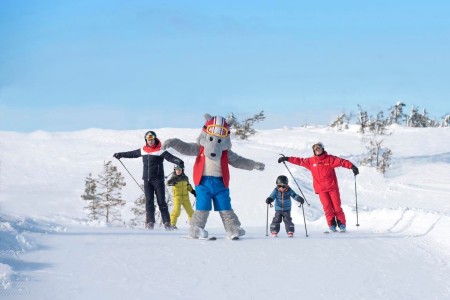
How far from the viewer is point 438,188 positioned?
36.9m

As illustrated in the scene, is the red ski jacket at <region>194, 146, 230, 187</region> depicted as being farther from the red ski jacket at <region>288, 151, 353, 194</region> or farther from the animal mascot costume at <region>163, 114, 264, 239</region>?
the red ski jacket at <region>288, 151, 353, 194</region>

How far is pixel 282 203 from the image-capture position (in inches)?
415

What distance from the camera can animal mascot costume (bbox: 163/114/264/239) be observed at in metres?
8.80

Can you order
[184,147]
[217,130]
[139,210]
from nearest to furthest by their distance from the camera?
[217,130] → [184,147] → [139,210]

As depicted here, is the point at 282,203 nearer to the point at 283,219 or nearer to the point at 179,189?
the point at 283,219

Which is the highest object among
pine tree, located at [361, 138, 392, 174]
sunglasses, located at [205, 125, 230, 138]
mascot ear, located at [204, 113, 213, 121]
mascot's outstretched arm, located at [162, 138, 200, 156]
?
pine tree, located at [361, 138, 392, 174]

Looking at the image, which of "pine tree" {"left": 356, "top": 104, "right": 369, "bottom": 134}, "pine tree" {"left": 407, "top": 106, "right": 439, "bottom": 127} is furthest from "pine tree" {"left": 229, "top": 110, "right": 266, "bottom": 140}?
"pine tree" {"left": 407, "top": 106, "right": 439, "bottom": 127}

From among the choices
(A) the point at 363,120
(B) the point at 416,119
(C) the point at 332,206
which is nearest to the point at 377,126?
(A) the point at 363,120

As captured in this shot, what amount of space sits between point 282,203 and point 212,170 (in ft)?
7.07

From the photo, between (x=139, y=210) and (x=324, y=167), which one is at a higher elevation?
(x=324, y=167)

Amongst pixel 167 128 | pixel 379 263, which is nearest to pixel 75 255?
pixel 379 263

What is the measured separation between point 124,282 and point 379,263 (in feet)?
11.4

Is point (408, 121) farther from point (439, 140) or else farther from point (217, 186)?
point (217, 186)

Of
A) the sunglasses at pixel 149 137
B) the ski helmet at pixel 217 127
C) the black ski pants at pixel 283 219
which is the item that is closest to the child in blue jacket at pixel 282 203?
the black ski pants at pixel 283 219
